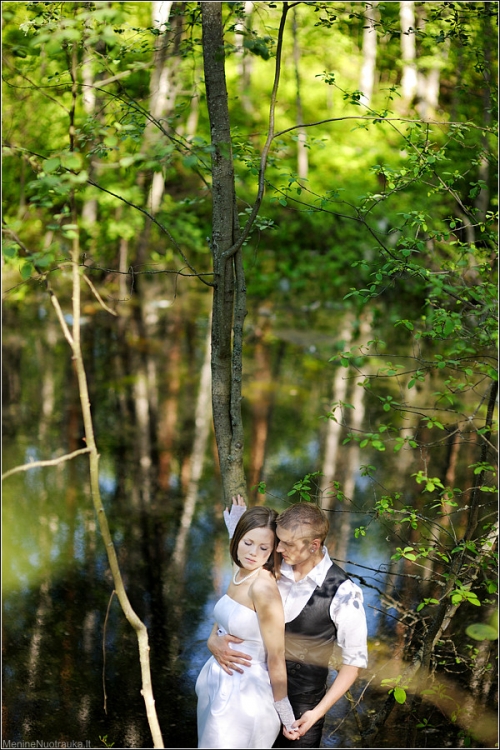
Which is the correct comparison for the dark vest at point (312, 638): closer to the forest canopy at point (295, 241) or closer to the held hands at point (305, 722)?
the held hands at point (305, 722)

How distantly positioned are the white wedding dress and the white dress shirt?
0.54ft

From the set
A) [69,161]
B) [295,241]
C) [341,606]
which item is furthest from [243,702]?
[295,241]

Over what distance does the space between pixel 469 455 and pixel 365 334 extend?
469 cm

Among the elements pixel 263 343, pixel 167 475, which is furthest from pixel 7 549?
pixel 263 343

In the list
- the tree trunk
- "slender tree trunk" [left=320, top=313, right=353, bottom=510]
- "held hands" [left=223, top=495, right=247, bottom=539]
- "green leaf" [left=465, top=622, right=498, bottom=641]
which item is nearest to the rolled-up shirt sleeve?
"green leaf" [left=465, top=622, right=498, bottom=641]

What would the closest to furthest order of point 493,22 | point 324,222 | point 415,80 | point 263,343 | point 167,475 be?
point 493,22
point 167,475
point 263,343
point 324,222
point 415,80

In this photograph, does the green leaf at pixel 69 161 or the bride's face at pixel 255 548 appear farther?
the bride's face at pixel 255 548

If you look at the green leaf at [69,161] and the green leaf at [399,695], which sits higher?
the green leaf at [69,161]

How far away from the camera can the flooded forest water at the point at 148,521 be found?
443 centimetres

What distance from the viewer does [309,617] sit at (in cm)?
280

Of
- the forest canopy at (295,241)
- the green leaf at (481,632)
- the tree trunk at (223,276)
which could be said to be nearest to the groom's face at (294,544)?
the green leaf at (481,632)

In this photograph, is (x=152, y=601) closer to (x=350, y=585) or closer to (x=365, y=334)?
(x=350, y=585)

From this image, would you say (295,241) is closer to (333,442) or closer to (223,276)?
(333,442)

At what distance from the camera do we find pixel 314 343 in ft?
41.1
